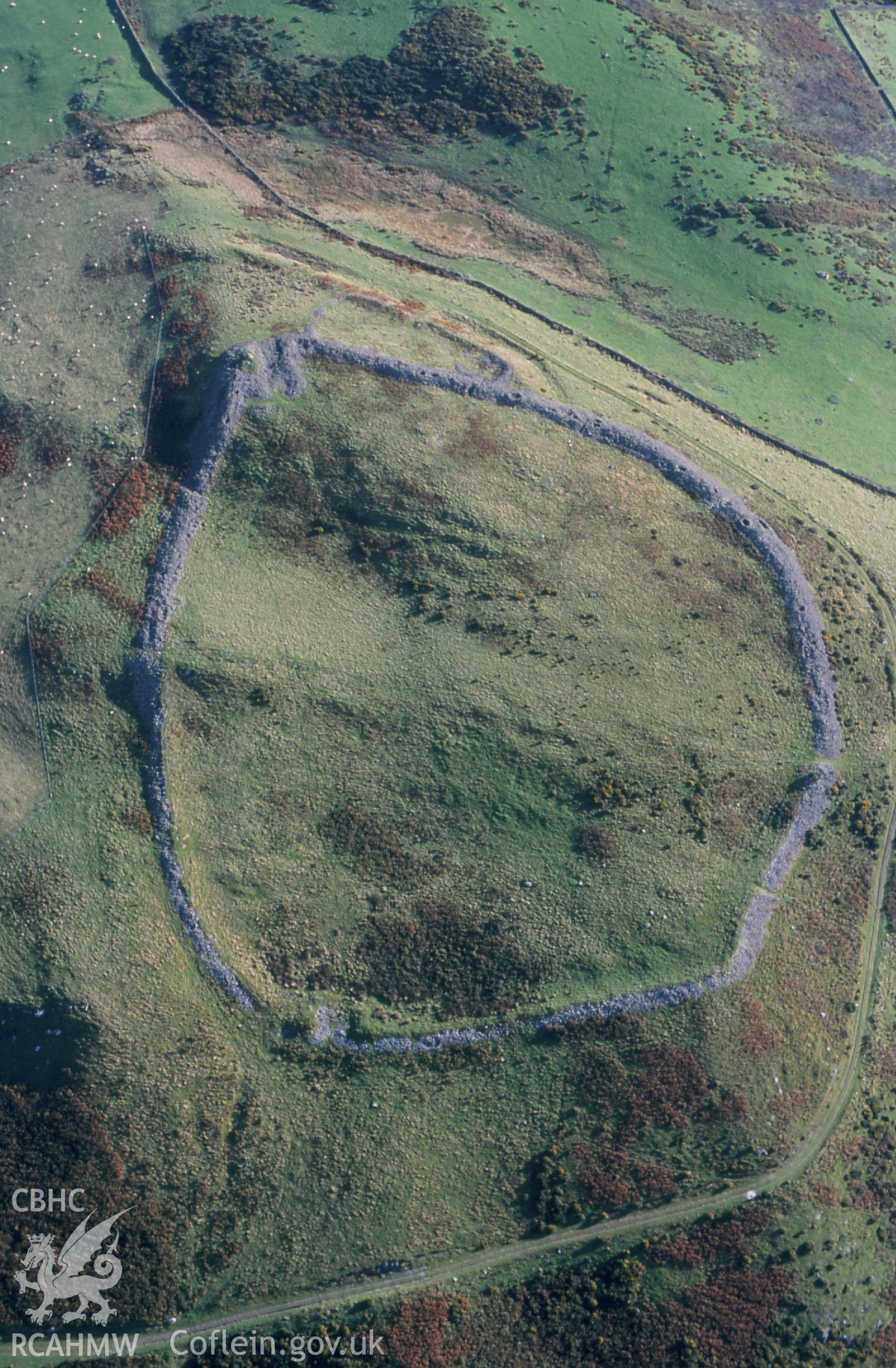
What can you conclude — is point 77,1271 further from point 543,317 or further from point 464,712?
point 543,317

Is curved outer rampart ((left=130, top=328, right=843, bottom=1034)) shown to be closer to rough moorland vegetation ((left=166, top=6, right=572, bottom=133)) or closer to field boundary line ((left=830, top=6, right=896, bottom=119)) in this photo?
rough moorland vegetation ((left=166, top=6, right=572, bottom=133))

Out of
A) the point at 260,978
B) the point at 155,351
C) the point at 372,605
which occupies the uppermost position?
the point at 155,351

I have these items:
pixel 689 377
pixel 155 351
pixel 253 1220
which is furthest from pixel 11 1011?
pixel 689 377

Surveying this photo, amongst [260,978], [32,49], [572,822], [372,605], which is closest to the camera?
[260,978]

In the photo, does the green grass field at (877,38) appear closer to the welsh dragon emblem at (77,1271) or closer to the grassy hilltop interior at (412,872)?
the grassy hilltop interior at (412,872)

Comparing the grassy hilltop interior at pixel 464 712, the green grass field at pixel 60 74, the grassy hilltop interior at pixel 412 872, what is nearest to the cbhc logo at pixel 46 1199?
the grassy hilltop interior at pixel 412 872

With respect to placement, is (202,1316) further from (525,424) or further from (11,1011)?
(525,424)
